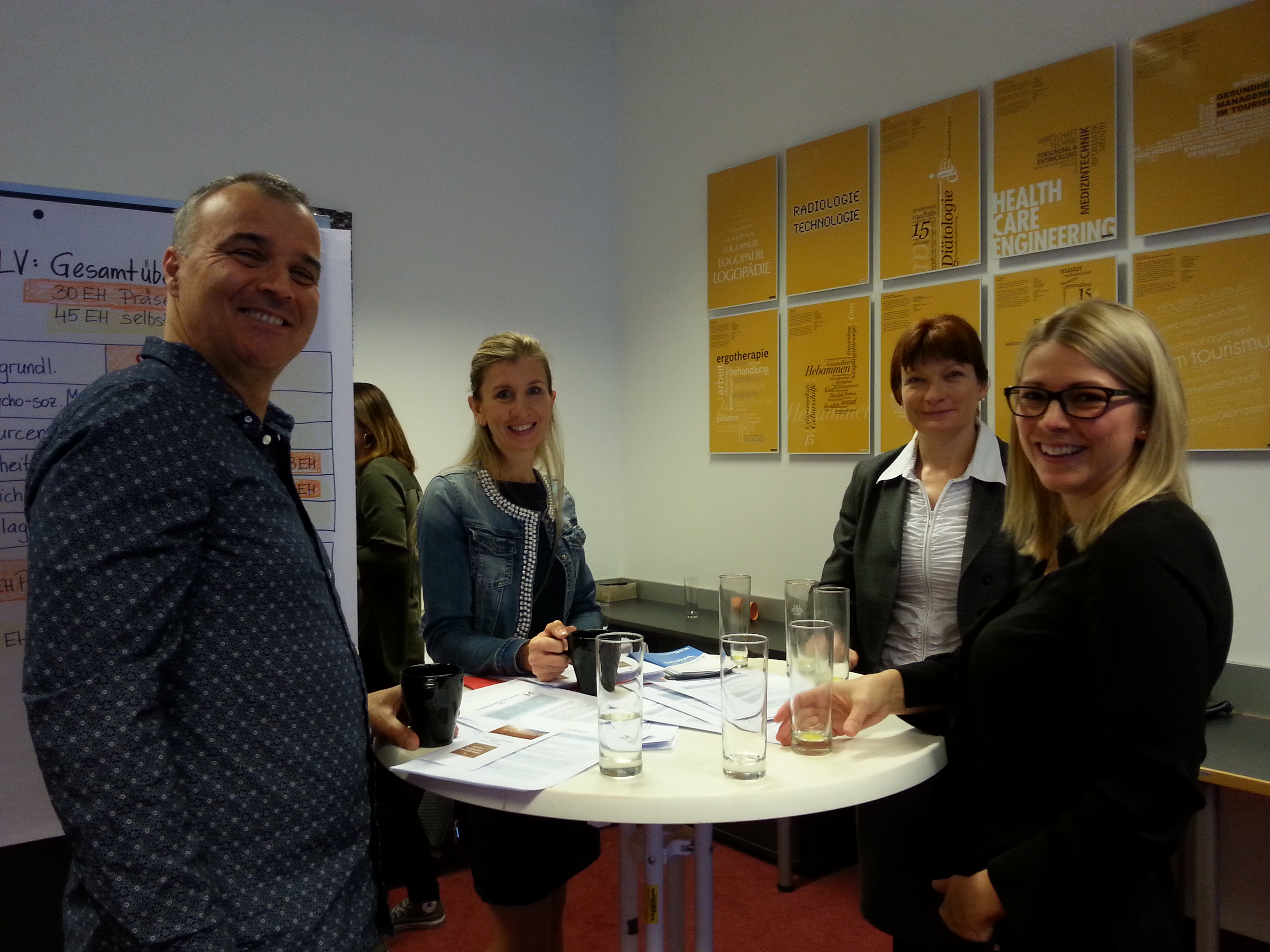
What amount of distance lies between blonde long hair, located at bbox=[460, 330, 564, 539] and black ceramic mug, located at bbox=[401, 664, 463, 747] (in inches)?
28.0

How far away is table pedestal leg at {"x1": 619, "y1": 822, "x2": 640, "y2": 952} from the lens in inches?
60.4

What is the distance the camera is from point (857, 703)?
1351mm

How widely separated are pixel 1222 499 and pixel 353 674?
2309 millimetres

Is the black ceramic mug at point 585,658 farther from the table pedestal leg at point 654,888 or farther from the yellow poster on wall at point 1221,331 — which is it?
the yellow poster on wall at point 1221,331

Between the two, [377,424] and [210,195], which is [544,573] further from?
[377,424]

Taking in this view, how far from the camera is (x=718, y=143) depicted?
3811mm

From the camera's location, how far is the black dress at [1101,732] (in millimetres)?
1048

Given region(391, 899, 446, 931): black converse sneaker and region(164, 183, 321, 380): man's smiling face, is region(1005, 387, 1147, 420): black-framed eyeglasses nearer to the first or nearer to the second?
region(164, 183, 321, 380): man's smiling face

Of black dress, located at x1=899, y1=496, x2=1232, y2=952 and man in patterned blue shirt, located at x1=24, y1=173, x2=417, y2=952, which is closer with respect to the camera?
man in patterned blue shirt, located at x1=24, y1=173, x2=417, y2=952

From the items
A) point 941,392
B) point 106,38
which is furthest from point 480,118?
point 941,392

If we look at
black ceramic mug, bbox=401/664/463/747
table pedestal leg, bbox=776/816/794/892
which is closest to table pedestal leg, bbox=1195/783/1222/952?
table pedestal leg, bbox=776/816/794/892

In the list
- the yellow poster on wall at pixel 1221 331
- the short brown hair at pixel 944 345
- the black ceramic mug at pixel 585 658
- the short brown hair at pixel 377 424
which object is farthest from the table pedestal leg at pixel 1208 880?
the short brown hair at pixel 377 424

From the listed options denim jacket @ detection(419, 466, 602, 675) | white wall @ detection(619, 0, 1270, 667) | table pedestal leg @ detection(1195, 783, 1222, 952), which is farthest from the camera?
white wall @ detection(619, 0, 1270, 667)

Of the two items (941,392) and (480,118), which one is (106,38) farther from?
(941,392)
